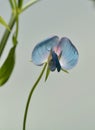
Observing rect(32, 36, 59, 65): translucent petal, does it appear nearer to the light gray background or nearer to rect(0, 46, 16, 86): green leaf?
rect(0, 46, 16, 86): green leaf

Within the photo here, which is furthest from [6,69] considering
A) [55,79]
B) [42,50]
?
[55,79]

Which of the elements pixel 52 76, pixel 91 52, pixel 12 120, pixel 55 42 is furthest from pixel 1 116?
pixel 55 42

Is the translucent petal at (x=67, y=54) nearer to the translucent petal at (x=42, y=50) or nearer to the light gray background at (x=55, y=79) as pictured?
the translucent petal at (x=42, y=50)

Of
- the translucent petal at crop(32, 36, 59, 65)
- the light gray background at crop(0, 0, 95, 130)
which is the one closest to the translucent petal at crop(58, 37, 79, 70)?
the translucent petal at crop(32, 36, 59, 65)

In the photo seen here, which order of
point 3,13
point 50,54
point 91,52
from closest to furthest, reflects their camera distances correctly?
1. point 50,54
2. point 3,13
3. point 91,52

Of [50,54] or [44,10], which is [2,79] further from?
[44,10]

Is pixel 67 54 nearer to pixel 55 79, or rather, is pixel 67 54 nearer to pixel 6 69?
pixel 6 69
